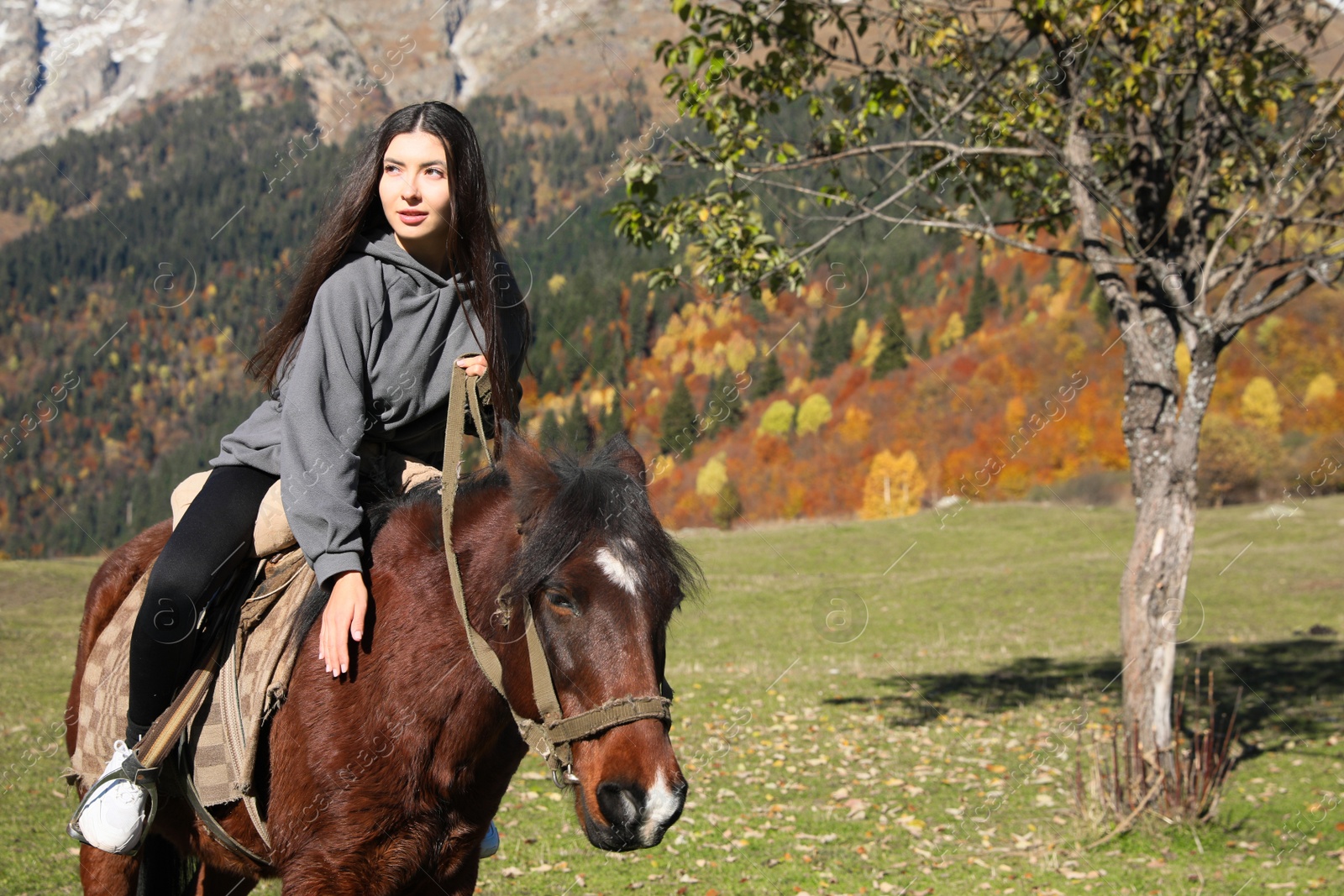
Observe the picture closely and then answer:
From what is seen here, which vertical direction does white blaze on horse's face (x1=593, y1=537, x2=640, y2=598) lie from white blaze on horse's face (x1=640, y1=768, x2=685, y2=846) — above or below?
above

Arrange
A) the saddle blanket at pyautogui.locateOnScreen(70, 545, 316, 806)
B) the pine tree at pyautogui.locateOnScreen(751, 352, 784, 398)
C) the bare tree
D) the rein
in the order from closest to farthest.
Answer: the rein < the saddle blanket at pyautogui.locateOnScreen(70, 545, 316, 806) < the bare tree < the pine tree at pyautogui.locateOnScreen(751, 352, 784, 398)

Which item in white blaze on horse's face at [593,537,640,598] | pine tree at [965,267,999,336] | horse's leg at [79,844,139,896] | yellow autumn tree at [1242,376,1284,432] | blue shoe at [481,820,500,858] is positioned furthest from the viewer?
pine tree at [965,267,999,336]

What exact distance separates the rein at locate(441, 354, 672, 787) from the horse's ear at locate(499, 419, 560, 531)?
77 millimetres

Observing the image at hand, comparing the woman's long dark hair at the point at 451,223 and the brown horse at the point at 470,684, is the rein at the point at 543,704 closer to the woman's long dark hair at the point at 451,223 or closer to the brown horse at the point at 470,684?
the brown horse at the point at 470,684

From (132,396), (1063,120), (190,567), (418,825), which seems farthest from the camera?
(132,396)

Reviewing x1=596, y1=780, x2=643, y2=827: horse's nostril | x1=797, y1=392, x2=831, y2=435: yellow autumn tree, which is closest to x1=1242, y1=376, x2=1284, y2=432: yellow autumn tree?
x1=797, y1=392, x2=831, y2=435: yellow autumn tree

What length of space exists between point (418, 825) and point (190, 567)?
1.07m

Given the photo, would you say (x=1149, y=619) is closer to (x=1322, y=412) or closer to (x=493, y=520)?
(x=493, y=520)

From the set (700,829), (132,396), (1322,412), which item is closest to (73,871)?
(700,829)

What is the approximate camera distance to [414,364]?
10.3 ft

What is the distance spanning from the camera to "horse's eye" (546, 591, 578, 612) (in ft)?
8.23

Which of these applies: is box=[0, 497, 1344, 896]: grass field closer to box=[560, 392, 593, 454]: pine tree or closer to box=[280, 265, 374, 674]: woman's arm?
box=[560, 392, 593, 454]: pine tree

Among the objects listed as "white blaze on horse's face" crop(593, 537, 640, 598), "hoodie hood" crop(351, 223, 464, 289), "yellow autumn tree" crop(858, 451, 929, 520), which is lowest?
"yellow autumn tree" crop(858, 451, 929, 520)

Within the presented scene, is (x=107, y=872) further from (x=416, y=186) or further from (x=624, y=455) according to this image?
(x=416, y=186)
